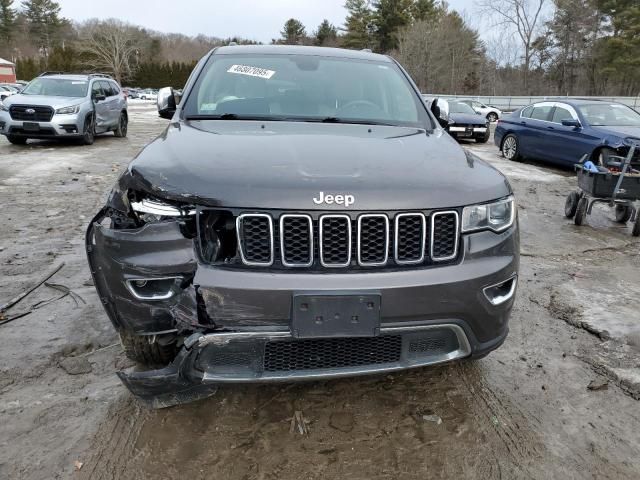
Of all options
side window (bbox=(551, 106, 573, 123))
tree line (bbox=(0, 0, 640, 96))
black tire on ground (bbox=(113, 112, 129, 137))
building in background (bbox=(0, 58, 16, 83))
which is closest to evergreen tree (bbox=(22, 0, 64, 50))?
tree line (bbox=(0, 0, 640, 96))

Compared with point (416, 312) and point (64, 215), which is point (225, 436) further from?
point (64, 215)

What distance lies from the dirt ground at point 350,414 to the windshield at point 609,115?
23.2ft

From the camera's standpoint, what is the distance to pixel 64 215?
6.14m

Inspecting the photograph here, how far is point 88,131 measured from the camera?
41.3ft

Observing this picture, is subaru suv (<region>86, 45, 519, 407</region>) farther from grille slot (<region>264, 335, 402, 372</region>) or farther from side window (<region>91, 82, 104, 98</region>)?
side window (<region>91, 82, 104, 98</region>)

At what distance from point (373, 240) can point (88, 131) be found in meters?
12.3

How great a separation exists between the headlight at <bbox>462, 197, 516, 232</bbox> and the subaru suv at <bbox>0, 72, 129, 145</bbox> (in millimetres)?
11846

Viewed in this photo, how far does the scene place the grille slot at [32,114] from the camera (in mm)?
11625

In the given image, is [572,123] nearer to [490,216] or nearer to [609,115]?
[609,115]

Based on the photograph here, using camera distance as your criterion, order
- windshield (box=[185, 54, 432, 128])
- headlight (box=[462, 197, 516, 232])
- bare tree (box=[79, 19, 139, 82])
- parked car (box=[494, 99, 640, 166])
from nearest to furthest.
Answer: headlight (box=[462, 197, 516, 232]), windshield (box=[185, 54, 432, 128]), parked car (box=[494, 99, 640, 166]), bare tree (box=[79, 19, 139, 82])

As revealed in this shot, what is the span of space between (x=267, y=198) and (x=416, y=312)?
0.74 meters

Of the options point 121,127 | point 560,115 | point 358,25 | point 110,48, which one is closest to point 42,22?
point 110,48

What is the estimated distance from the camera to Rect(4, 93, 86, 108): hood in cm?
1164

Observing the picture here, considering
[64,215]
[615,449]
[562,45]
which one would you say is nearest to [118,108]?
[64,215]
